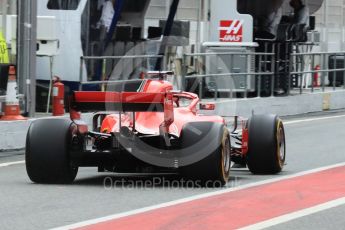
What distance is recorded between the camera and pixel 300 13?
29.1 m

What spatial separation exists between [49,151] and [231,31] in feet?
48.8

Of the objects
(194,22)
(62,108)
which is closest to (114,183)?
(62,108)

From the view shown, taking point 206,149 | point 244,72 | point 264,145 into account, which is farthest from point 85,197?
point 244,72

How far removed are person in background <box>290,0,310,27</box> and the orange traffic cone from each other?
11869 mm

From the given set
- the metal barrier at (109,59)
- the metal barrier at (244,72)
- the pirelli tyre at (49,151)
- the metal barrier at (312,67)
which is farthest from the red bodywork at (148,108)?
the metal barrier at (312,67)

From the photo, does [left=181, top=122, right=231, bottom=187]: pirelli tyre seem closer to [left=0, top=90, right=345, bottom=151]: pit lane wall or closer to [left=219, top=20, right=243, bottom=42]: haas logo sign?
[left=0, top=90, right=345, bottom=151]: pit lane wall

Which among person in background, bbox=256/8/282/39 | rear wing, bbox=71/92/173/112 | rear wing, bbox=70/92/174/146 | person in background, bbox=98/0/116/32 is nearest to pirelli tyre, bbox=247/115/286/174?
rear wing, bbox=70/92/174/146

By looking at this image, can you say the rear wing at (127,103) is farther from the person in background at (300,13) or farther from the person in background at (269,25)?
the person in background at (300,13)

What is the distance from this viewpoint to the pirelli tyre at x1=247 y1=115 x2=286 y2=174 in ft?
43.7

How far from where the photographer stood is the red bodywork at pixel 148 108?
39.7 feet

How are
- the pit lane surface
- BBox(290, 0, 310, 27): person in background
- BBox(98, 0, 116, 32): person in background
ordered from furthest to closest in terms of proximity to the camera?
BBox(290, 0, 310, 27): person in background, BBox(98, 0, 116, 32): person in background, the pit lane surface

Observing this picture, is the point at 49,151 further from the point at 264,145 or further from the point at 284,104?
the point at 284,104

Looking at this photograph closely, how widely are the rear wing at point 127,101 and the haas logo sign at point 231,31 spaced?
14.4 meters

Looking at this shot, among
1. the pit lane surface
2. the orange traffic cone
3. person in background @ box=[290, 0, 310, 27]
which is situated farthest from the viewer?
person in background @ box=[290, 0, 310, 27]
